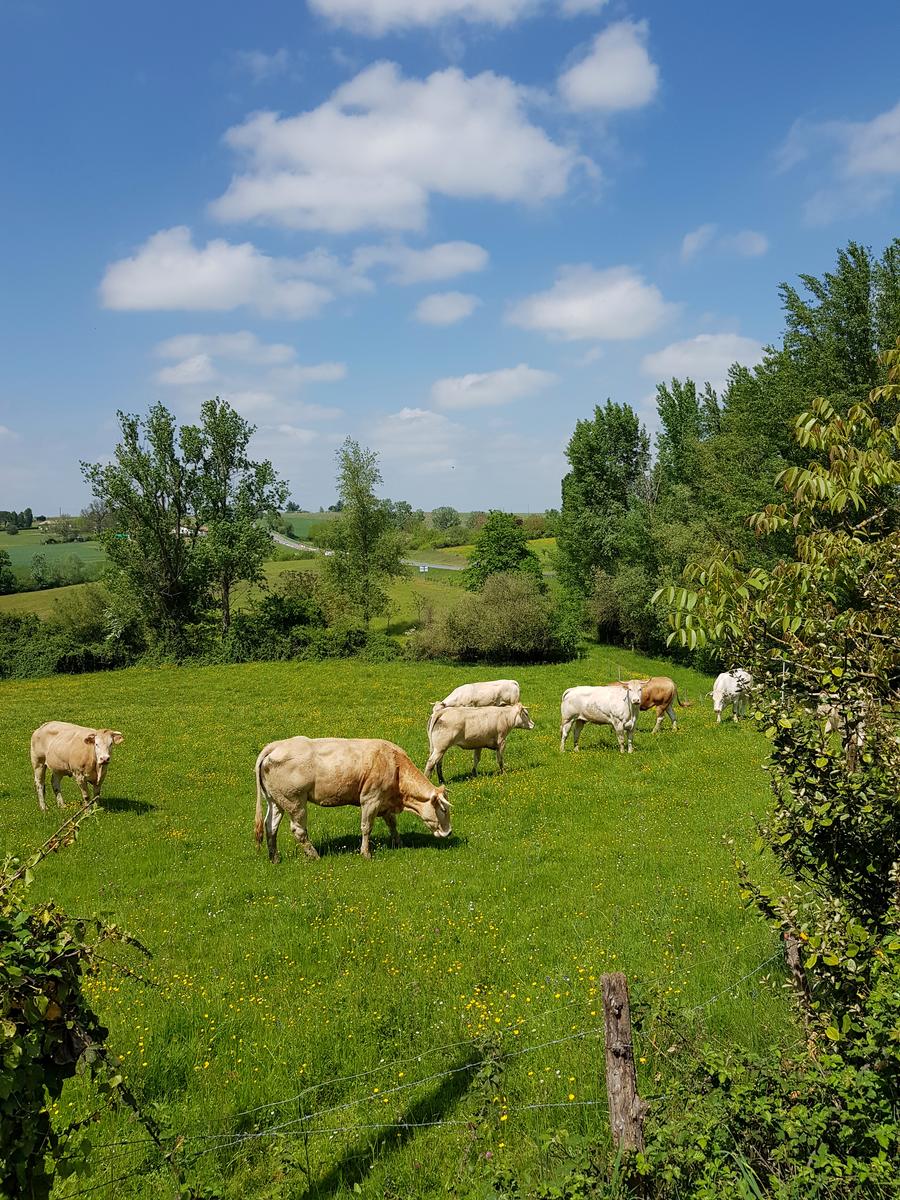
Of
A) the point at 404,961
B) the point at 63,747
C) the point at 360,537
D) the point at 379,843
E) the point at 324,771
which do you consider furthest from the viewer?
the point at 360,537

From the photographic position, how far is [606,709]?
20844 millimetres

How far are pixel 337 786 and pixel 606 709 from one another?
33.5 ft

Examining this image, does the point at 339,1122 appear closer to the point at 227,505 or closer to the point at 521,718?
the point at 521,718

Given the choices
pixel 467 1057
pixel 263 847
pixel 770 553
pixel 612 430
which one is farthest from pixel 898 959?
pixel 612 430

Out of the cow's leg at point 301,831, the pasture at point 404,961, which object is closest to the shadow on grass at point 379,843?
the pasture at point 404,961

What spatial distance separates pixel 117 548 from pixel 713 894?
158 feet

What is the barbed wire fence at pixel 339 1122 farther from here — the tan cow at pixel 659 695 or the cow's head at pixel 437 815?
the tan cow at pixel 659 695

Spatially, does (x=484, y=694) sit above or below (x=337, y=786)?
below

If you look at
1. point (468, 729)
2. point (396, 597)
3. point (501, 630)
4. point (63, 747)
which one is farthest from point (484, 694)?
point (396, 597)

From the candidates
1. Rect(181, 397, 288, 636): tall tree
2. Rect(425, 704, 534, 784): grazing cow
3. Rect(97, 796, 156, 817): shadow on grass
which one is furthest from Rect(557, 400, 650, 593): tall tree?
Rect(97, 796, 156, 817): shadow on grass

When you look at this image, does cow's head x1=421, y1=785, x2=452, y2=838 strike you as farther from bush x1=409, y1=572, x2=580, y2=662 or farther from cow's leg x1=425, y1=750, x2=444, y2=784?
bush x1=409, y1=572, x2=580, y2=662

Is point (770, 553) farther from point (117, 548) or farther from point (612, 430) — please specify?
point (117, 548)

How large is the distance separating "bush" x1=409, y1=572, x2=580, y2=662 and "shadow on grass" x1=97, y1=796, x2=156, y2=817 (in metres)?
30.1

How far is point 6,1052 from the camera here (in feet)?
9.68
